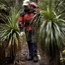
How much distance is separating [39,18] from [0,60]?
84.2 inches

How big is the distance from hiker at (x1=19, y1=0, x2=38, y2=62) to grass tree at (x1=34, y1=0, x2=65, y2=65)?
0.56 meters

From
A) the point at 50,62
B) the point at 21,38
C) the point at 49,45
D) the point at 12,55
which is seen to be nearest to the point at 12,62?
the point at 12,55

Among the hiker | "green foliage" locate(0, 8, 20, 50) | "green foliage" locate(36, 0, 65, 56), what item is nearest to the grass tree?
"green foliage" locate(36, 0, 65, 56)

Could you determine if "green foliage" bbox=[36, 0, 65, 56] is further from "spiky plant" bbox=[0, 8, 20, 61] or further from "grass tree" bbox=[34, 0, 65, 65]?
"spiky plant" bbox=[0, 8, 20, 61]

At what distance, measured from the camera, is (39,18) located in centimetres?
668

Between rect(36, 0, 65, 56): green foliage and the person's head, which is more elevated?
the person's head

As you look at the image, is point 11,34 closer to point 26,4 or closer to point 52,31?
point 26,4

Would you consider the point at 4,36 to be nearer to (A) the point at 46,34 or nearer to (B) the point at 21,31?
(B) the point at 21,31

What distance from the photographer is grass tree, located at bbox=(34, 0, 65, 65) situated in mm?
6129

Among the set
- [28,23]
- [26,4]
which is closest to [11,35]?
[28,23]

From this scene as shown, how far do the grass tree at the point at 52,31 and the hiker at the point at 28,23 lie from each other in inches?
22.1

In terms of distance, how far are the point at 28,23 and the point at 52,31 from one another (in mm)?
1133

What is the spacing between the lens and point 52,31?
6176mm

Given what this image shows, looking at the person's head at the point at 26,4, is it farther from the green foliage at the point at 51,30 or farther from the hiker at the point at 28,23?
the green foliage at the point at 51,30
